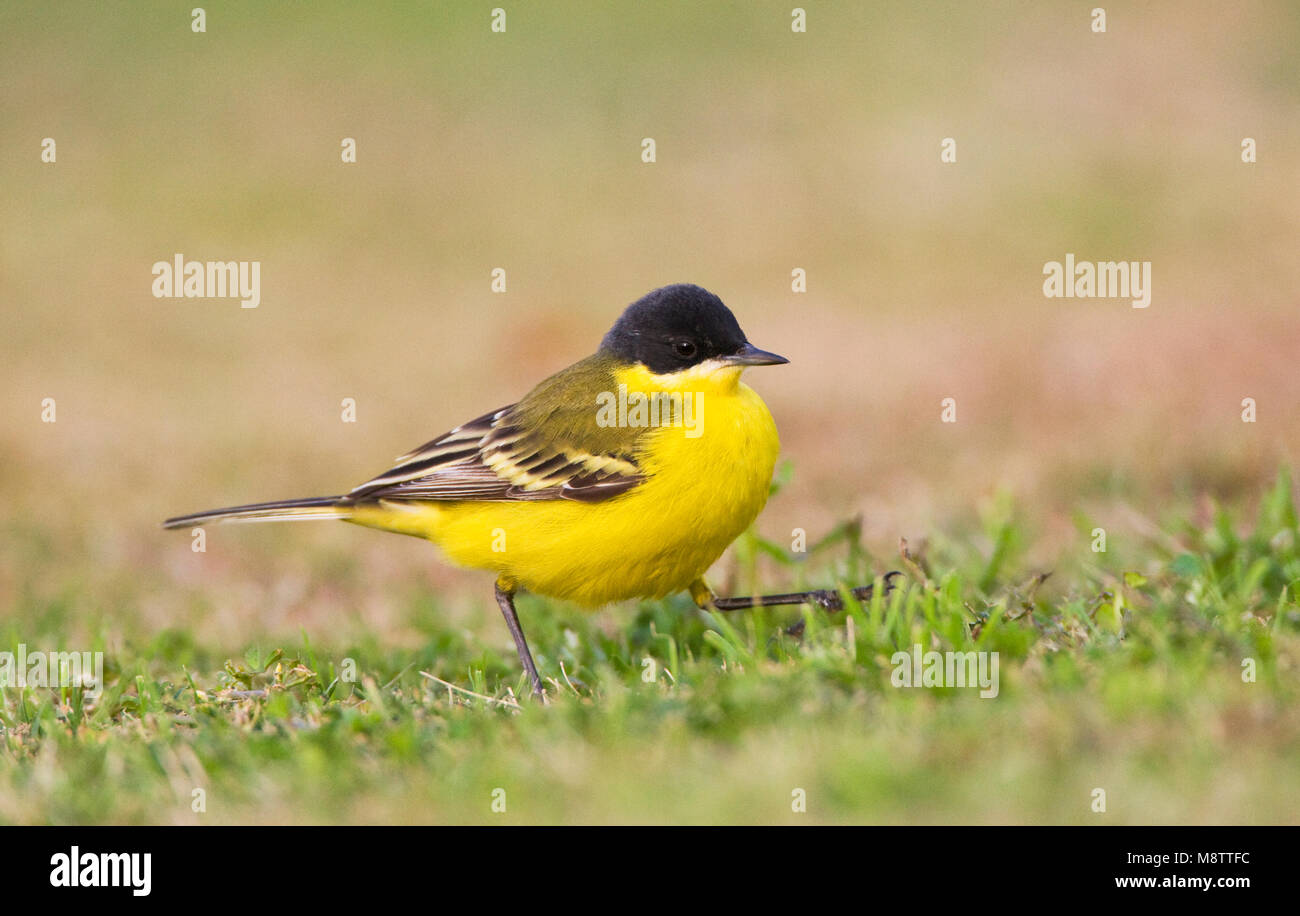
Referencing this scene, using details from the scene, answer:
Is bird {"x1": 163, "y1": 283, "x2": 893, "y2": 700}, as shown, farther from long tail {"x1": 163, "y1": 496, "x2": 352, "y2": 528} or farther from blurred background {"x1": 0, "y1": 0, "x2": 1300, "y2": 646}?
blurred background {"x1": 0, "y1": 0, "x2": 1300, "y2": 646}

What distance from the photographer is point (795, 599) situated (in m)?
6.32

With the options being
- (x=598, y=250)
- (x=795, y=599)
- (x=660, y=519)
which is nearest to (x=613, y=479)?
(x=660, y=519)

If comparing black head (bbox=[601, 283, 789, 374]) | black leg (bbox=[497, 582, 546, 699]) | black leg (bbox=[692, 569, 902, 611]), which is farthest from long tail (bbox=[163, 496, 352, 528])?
black leg (bbox=[692, 569, 902, 611])

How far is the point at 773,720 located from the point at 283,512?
11.5 ft

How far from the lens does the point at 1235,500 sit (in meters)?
8.38

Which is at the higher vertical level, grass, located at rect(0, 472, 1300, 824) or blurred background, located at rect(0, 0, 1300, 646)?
blurred background, located at rect(0, 0, 1300, 646)

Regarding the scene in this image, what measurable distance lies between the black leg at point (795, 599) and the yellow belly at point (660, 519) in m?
0.34

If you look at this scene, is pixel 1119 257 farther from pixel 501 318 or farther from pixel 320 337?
pixel 320 337

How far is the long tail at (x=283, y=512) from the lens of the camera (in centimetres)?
705

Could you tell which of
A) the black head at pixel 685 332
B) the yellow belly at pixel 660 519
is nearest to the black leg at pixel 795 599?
the yellow belly at pixel 660 519

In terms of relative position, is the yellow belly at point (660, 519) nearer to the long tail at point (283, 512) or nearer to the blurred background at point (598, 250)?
the long tail at point (283, 512)

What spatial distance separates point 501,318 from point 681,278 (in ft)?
6.45

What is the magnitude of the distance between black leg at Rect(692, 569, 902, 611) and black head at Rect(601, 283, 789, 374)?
1078 millimetres

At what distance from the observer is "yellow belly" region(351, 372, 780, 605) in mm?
6031
